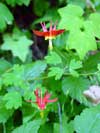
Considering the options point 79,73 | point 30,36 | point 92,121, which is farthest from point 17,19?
point 92,121

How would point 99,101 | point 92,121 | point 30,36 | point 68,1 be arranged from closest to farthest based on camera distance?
point 92,121, point 99,101, point 68,1, point 30,36

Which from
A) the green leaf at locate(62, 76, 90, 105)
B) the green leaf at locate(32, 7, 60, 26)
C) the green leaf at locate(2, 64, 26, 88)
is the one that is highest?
the green leaf at locate(32, 7, 60, 26)

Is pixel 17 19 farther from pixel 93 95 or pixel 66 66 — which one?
pixel 93 95

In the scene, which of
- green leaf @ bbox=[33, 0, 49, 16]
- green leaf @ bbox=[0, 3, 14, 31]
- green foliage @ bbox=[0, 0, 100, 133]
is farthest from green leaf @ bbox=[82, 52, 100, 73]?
green leaf @ bbox=[33, 0, 49, 16]

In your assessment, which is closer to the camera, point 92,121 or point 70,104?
point 92,121

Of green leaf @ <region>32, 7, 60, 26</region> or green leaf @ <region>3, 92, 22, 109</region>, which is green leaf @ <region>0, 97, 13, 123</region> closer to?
green leaf @ <region>3, 92, 22, 109</region>

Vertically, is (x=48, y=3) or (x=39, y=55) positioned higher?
(x=48, y=3)
